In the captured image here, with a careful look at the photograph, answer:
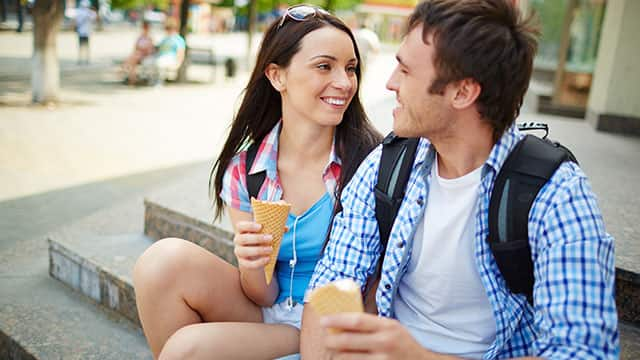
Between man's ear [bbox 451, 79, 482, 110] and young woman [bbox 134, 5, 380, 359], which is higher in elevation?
man's ear [bbox 451, 79, 482, 110]

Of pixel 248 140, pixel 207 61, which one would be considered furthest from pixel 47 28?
pixel 207 61

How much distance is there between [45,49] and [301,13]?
389 inches

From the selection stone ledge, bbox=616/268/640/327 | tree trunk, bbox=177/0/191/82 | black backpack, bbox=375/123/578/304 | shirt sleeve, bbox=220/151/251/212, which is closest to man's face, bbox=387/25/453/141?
black backpack, bbox=375/123/578/304

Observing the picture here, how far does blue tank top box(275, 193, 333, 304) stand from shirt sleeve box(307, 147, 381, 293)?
1.18 ft

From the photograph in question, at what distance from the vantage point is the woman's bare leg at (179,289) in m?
2.41

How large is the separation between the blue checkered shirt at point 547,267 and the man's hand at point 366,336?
42 cm

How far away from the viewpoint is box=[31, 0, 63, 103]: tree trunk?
10961 mm

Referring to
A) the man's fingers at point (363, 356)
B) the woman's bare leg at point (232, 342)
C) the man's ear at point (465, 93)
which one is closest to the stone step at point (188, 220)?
the woman's bare leg at point (232, 342)

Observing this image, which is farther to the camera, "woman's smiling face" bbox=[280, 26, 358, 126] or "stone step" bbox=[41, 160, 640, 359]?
"stone step" bbox=[41, 160, 640, 359]

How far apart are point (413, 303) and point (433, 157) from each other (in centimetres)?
50

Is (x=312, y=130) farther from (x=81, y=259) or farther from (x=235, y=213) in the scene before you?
(x=81, y=259)

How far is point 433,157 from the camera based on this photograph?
205cm

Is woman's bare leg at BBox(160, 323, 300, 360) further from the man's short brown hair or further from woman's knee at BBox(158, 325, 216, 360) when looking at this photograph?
the man's short brown hair

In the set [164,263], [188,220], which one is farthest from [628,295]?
[188,220]
